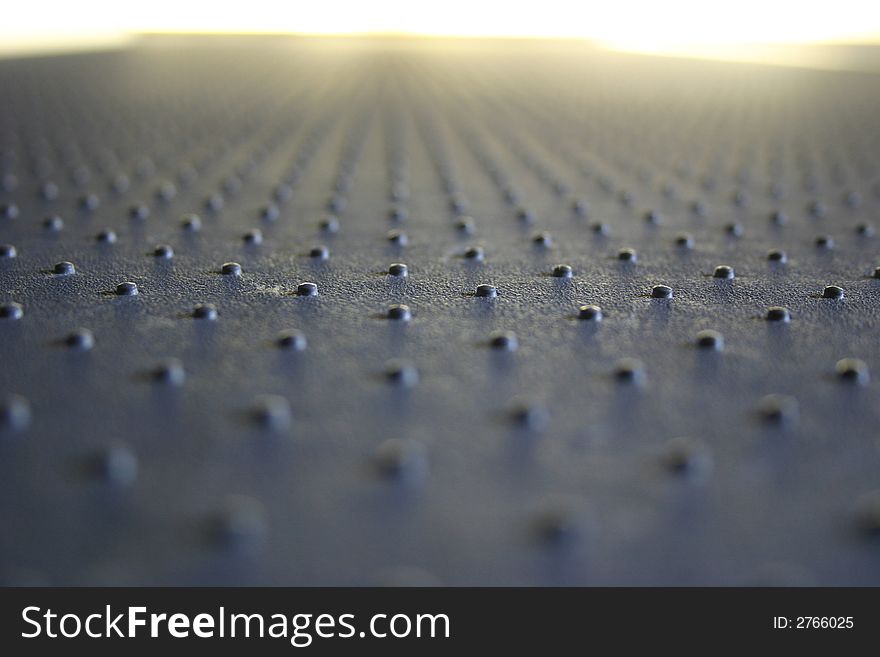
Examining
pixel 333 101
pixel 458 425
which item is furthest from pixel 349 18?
pixel 458 425

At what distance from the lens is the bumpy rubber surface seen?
944mm

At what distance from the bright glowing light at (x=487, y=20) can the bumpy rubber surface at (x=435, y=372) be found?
22.2 feet

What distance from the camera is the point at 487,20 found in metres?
12.4

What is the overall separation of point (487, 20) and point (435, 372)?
12.1 m

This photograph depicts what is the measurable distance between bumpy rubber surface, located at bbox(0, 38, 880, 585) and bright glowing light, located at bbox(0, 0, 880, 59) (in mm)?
6761

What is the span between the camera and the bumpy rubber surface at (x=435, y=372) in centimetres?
94
